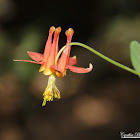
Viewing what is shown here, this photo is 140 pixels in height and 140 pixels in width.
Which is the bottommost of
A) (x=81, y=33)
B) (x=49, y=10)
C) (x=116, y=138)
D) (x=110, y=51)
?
(x=116, y=138)

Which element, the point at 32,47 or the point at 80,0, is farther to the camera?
the point at 80,0

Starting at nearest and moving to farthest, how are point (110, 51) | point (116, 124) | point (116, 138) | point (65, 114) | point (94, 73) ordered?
1. point (116, 138)
2. point (116, 124)
3. point (65, 114)
4. point (94, 73)
5. point (110, 51)

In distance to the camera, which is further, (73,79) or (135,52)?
(73,79)

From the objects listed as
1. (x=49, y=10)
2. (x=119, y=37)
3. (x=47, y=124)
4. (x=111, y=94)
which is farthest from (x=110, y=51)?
(x=47, y=124)

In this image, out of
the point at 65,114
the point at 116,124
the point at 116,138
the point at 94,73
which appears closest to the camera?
the point at 116,138

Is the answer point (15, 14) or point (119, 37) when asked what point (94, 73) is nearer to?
point (119, 37)

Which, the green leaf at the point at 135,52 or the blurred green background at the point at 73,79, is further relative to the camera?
the blurred green background at the point at 73,79

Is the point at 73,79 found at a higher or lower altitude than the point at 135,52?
lower

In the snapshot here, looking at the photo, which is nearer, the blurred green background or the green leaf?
the green leaf
